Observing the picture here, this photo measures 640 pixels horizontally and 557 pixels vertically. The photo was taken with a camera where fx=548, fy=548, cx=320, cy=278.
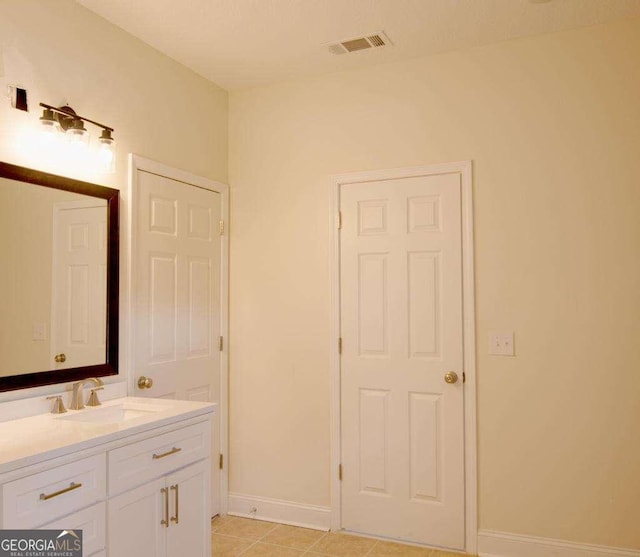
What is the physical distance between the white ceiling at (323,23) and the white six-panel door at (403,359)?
29.1 inches

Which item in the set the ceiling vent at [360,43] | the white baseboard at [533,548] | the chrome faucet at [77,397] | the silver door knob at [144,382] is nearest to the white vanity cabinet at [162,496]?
the chrome faucet at [77,397]

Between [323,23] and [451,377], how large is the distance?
6.51ft

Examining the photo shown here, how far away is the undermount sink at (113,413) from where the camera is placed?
7.70 feet

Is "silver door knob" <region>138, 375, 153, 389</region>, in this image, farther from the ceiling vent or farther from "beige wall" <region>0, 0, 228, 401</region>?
the ceiling vent

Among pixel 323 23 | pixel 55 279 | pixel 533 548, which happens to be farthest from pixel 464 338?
pixel 55 279

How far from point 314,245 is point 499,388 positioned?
1.36 metres

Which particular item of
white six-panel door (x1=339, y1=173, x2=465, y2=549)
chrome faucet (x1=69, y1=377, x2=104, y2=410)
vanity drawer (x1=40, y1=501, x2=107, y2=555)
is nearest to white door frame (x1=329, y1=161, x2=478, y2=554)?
white six-panel door (x1=339, y1=173, x2=465, y2=549)

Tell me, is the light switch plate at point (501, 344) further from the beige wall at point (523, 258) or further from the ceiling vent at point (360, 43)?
the ceiling vent at point (360, 43)

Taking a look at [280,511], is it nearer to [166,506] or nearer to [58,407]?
[166,506]

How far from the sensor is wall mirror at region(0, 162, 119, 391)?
2244 mm

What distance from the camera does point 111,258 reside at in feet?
8.97

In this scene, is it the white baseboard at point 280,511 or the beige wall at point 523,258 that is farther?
the white baseboard at point 280,511

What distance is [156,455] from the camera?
218 centimetres

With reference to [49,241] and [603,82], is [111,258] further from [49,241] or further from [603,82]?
[603,82]
